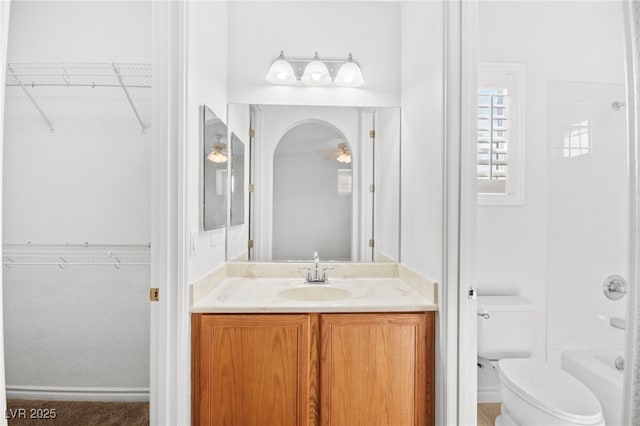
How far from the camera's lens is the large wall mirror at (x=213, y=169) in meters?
1.79

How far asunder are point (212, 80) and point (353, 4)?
1.04m

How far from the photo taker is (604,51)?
7.70 feet

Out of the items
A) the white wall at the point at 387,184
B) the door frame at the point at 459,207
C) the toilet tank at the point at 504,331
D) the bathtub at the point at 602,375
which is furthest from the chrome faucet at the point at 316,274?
the bathtub at the point at 602,375

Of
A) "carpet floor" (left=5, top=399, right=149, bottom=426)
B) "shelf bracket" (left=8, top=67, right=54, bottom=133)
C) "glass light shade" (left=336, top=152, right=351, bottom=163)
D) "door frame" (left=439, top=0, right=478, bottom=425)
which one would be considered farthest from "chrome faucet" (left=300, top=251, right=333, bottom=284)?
"shelf bracket" (left=8, top=67, right=54, bottom=133)

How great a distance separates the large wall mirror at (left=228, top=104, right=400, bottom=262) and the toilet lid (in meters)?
0.88

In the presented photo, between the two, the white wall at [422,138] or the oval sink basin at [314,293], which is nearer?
the white wall at [422,138]

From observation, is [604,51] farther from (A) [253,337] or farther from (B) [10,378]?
(B) [10,378]

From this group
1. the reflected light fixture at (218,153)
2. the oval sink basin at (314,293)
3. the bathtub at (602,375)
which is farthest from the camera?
the oval sink basin at (314,293)

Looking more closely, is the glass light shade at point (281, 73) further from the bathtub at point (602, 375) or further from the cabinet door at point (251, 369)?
the bathtub at point (602, 375)

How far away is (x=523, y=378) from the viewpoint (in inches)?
71.1

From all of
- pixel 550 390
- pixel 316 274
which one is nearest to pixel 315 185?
pixel 316 274

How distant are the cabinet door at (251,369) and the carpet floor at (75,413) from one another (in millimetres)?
835

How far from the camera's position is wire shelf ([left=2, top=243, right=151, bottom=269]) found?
2.26 metres

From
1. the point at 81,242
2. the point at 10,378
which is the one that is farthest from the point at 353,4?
the point at 10,378
